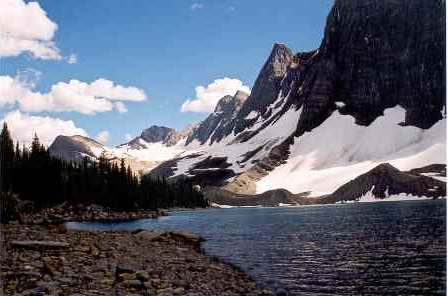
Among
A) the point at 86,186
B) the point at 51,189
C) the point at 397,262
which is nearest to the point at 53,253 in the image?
the point at 397,262

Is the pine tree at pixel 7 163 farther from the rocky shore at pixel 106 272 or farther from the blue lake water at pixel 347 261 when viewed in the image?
the rocky shore at pixel 106 272

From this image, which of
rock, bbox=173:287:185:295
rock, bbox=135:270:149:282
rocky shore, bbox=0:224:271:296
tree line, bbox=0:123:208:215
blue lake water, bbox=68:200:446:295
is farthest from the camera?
tree line, bbox=0:123:208:215

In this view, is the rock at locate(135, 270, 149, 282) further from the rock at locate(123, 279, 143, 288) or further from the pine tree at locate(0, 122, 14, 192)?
the pine tree at locate(0, 122, 14, 192)

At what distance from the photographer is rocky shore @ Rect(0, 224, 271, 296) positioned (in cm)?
2322

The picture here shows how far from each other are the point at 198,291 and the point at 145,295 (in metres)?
3.25

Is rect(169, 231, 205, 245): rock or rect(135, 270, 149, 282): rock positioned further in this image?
rect(169, 231, 205, 245): rock

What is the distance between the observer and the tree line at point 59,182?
9262 cm

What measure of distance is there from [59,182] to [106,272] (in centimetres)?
7659

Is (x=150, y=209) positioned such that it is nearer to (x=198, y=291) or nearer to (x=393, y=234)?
(x=393, y=234)

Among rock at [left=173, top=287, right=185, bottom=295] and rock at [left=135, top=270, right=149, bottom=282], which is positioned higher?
rock at [left=135, top=270, right=149, bottom=282]

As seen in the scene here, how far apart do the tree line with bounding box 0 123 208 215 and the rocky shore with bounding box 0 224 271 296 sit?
83.6ft

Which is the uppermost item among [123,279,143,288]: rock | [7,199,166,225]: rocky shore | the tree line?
the tree line

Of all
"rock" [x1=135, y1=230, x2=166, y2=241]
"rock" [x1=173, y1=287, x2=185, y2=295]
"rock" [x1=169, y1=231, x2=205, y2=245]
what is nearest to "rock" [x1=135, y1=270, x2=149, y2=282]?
"rock" [x1=173, y1=287, x2=185, y2=295]

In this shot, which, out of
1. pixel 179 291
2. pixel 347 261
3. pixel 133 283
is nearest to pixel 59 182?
pixel 347 261
